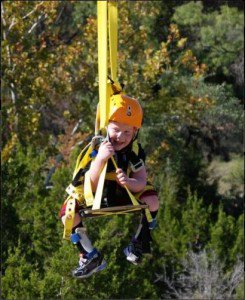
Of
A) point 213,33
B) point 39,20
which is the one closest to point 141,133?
point 39,20

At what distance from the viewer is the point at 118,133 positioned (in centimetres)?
550

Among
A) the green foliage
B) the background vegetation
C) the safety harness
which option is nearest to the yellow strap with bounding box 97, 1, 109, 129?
the safety harness

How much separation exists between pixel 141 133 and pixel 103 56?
11858 mm

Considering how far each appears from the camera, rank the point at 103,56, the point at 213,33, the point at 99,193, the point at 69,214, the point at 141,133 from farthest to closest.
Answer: the point at 213,33 → the point at 141,133 → the point at 69,214 → the point at 99,193 → the point at 103,56

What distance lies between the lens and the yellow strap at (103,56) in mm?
5131

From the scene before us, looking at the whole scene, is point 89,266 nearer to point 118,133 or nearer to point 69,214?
point 69,214

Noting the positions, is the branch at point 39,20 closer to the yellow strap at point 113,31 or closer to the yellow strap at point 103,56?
the yellow strap at point 113,31

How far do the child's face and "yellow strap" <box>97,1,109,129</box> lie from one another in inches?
4.4

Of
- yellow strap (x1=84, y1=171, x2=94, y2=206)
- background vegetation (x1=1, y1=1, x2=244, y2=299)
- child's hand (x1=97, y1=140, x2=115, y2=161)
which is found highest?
child's hand (x1=97, y1=140, x2=115, y2=161)

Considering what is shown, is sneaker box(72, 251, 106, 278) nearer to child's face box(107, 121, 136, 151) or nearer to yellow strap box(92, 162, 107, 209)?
yellow strap box(92, 162, 107, 209)

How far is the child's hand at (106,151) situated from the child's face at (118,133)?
93mm

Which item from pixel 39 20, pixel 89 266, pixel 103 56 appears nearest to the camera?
pixel 103 56

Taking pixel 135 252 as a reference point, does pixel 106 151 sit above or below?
above

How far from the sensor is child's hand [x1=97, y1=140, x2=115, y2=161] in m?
5.39
